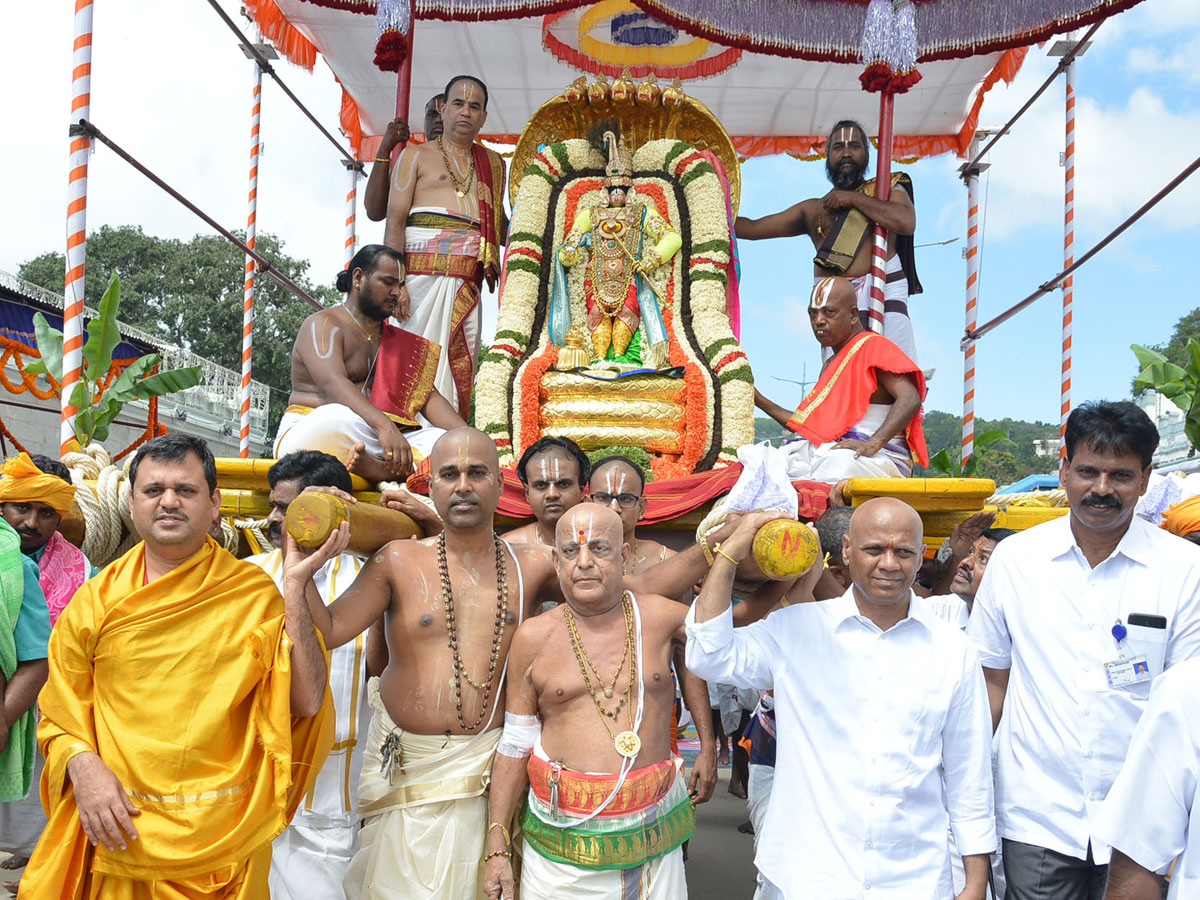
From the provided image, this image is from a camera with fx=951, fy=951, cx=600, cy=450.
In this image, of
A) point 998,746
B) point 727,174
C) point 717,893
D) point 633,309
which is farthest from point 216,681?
point 727,174

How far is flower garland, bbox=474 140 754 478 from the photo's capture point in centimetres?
518

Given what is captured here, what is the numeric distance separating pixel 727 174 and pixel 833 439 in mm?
3039

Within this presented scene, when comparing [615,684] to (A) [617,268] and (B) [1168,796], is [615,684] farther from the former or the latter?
(A) [617,268]

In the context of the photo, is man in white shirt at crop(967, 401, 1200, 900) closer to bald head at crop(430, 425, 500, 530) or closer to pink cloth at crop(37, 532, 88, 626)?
bald head at crop(430, 425, 500, 530)

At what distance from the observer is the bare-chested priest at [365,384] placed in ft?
13.3

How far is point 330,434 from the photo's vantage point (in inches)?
159

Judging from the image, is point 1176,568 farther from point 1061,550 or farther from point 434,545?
point 434,545

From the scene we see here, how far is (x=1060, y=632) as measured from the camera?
2.52 metres

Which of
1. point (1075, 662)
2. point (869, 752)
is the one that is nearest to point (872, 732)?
point (869, 752)

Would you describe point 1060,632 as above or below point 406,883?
above

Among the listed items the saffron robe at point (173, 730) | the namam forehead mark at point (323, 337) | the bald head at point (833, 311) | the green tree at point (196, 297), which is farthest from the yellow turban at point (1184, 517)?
the green tree at point (196, 297)

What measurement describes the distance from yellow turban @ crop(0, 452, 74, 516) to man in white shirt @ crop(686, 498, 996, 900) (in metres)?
2.74

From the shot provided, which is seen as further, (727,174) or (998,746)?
(727,174)

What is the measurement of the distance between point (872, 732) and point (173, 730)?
1.75 meters
